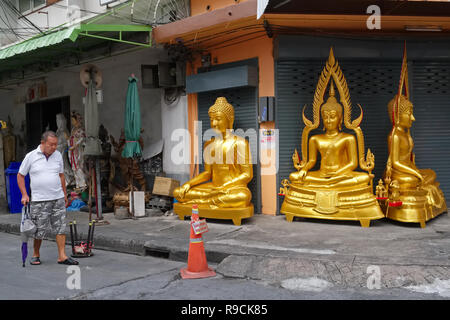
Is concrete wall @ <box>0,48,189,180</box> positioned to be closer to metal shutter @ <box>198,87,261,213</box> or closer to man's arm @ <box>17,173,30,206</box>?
metal shutter @ <box>198,87,261,213</box>

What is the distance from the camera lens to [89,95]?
8.59 metres

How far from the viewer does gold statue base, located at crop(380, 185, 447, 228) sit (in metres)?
7.13

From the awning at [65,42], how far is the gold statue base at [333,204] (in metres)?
4.33

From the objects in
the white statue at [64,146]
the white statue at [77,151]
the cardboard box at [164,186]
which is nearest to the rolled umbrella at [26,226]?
the cardboard box at [164,186]

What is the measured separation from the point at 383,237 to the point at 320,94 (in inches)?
112

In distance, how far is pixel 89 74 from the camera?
28.3 feet

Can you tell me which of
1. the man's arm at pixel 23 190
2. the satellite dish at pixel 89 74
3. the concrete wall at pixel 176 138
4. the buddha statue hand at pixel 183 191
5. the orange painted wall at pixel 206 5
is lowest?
the buddha statue hand at pixel 183 191

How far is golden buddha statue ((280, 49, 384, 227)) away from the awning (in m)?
3.81

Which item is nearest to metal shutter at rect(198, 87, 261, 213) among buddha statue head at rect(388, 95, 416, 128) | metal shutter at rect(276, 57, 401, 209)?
metal shutter at rect(276, 57, 401, 209)

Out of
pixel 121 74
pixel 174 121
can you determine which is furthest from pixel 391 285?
pixel 121 74

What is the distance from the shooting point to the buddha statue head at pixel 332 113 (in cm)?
778

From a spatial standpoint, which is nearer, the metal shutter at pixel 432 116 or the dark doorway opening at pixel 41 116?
the metal shutter at pixel 432 116

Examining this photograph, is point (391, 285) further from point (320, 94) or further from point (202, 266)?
point (320, 94)

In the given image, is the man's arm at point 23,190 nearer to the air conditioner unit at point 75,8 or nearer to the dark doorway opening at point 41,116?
the air conditioner unit at point 75,8
